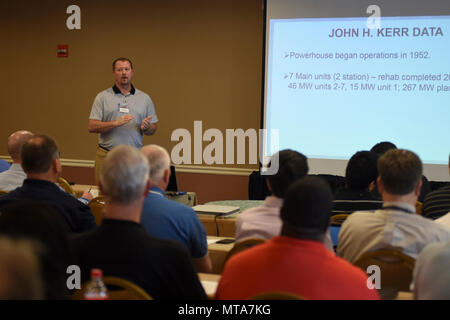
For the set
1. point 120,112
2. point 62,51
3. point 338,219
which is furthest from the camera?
point 62,51

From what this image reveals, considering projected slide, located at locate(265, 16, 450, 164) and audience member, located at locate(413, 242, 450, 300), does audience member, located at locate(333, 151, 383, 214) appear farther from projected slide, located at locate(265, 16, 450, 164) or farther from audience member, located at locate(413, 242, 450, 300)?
projected slide, located at locate(265, 16, 450, 164)

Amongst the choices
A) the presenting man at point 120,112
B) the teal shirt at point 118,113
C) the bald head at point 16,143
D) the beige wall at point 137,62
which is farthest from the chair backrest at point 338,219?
the beige wall at point 137,62

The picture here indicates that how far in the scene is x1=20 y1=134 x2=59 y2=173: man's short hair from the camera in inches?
114

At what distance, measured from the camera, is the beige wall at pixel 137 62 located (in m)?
6.55

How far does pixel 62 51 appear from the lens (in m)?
7.24

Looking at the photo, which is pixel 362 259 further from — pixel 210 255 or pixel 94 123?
pixel 94 123

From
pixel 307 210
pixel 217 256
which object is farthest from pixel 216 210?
pixel 307 210

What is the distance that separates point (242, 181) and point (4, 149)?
3432mm

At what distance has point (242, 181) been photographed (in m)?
6.64

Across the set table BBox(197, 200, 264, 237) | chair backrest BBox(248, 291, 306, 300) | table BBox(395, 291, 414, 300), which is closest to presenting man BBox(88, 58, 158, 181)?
table BBox(197, 200, 264, 237)

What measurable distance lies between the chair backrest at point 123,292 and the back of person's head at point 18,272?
44cm

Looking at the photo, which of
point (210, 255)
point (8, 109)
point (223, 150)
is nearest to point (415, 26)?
point (223, 150)

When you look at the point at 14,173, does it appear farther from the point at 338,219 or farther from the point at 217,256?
the point at 338,219

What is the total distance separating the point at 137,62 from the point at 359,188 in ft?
14.1
